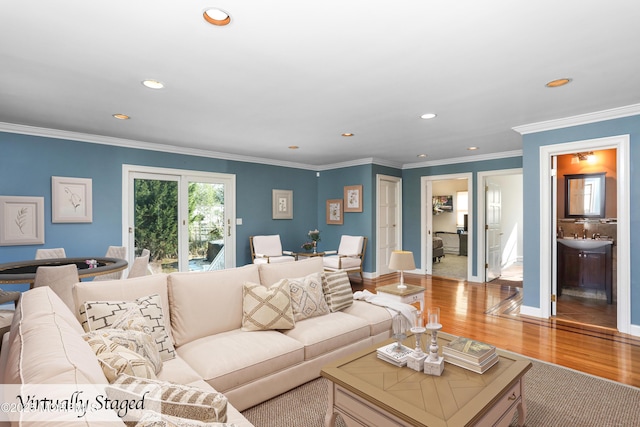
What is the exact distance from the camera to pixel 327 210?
7.45 metres

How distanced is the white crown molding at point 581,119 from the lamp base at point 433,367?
3515 millimetres

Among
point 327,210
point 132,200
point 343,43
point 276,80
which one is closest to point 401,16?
point 343,43

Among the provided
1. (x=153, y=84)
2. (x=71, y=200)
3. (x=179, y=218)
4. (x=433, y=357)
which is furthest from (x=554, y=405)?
(x=71, y=200)

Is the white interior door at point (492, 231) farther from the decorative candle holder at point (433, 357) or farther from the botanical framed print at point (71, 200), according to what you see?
the botanical framed print at point (71, 200)

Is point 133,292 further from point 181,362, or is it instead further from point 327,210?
point 327,210

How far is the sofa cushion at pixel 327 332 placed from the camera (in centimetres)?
241

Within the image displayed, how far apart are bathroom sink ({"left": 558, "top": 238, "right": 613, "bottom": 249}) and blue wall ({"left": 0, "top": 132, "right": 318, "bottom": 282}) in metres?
5.36

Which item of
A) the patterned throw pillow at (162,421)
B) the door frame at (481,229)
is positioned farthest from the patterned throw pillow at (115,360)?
the door frame at (481,229)

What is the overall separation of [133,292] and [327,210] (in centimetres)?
553

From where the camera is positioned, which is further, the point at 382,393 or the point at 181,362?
the point at 181,362

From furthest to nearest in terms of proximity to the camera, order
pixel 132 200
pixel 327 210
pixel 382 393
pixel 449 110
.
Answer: pixel 327 210, pixel 132 200, pixel 449 110, pixel 382 393

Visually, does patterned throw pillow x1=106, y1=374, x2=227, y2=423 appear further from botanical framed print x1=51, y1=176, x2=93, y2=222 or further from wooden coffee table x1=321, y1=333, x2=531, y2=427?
Answer: botanical framed print x1=51, y1=176, x2=93, y2=222

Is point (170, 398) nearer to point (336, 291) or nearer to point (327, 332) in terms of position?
point (327, 332)

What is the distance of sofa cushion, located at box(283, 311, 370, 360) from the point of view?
7.92ft
